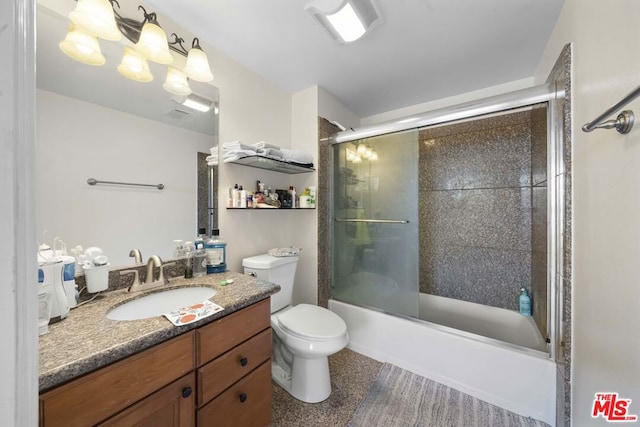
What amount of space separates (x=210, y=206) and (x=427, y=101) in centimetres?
220

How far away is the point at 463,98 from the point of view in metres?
2.15

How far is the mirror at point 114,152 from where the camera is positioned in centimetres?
97

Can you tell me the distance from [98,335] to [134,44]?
1.37m

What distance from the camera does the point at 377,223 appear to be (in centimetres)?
211

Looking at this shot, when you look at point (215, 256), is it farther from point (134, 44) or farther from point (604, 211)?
point (604, 211)

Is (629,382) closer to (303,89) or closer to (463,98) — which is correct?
(463,98)

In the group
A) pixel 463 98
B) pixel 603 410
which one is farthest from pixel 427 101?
pixel 603 410

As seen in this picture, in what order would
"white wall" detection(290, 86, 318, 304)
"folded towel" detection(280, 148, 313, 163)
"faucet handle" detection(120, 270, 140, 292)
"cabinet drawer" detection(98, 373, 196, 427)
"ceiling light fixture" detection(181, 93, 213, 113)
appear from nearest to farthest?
1. "cabinet drawer" detection(98, 373, 196, 427)
2. "faucet handle" detection(120, 270, 140, 292)
3. "ceiling light fixture" detection(181, 93, 213, 113)
4. "folded towel" detection(280, 148, 313, 163)
5. "white wall" detection(290, 86, 318, 304)

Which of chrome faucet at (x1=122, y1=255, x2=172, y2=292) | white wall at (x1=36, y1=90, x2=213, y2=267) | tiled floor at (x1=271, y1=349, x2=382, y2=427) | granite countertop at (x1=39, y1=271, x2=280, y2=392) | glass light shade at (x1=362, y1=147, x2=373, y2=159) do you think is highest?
glass light shade at (x1=362, y1=147, x2=373, y2=159)

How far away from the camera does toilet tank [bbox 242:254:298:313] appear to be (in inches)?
64.4

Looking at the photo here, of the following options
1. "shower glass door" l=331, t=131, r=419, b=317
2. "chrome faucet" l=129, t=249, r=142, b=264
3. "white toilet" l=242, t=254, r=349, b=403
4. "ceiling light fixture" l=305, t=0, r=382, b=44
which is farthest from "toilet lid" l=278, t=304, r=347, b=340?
"ceiling light fixture" l=305, t=0, r=382, b=44

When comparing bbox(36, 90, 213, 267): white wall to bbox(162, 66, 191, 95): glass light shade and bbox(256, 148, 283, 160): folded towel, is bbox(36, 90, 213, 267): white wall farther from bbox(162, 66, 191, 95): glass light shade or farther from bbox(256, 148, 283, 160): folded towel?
bbox(256, 148, 283, 160): folded towel

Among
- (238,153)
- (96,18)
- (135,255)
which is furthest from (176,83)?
(135,255)

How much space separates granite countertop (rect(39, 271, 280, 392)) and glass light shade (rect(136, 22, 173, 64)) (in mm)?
1191
